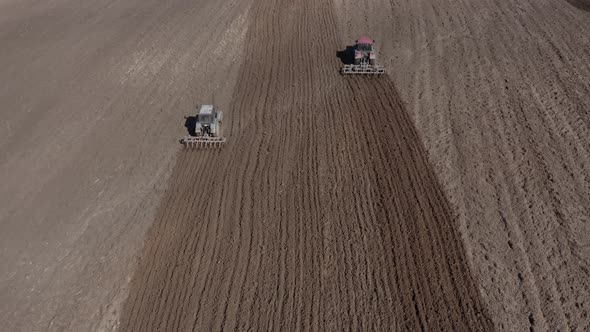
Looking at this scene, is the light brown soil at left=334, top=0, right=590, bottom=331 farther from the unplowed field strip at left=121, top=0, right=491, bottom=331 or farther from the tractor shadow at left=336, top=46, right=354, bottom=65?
the tractor shadow at left=336, top=46, right=354, bottom=65

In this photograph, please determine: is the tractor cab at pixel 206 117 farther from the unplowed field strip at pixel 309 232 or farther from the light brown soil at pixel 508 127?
the light brown soil at pixel 508 127

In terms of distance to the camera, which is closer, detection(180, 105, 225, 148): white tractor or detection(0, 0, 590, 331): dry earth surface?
detection(0, 0, 590, 331): dry earth surface

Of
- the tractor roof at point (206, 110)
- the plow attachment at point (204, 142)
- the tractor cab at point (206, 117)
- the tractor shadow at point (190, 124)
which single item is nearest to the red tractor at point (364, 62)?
the tractor roof at point (206, 110)

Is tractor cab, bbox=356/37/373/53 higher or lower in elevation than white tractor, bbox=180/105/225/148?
higher

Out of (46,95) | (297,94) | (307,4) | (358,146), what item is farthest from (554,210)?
(46,95)

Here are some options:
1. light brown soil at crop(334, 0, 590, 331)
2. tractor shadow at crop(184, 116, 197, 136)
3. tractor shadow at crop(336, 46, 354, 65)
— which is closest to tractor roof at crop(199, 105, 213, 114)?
tractor shadow at crop(184, 116, 197, 136)

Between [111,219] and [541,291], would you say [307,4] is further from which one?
[541,291]

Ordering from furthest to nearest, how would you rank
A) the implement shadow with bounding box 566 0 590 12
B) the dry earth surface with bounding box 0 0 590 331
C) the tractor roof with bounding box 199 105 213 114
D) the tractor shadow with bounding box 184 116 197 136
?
the implement shadow with bounding box 566 0 590 12
the tractor shadow with bounding box 184 116 197 136
the tractor roof with bounding box 199 105 213 114
the dry earth surface with bounding box 0 0 590 331
